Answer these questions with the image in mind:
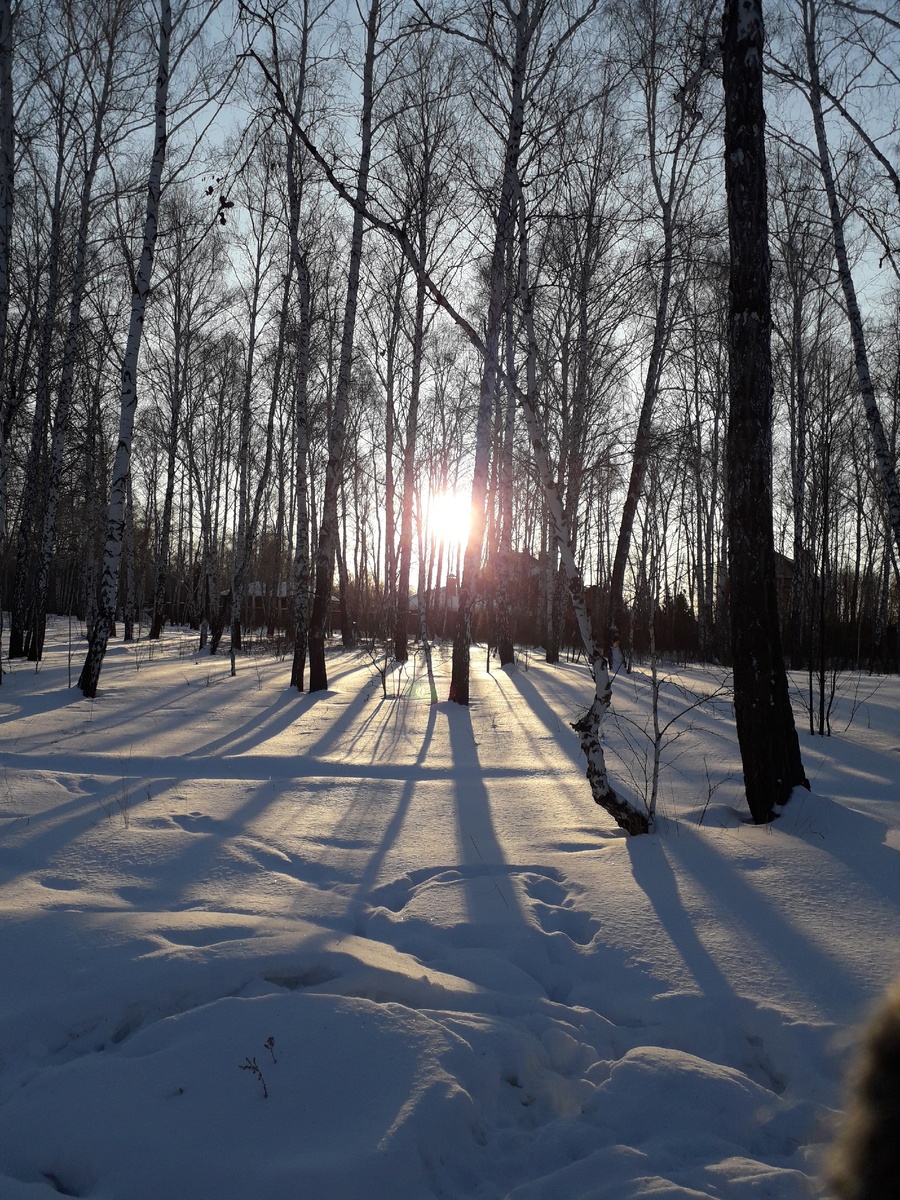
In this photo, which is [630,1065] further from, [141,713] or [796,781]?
[141,713]

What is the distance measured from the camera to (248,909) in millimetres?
2779

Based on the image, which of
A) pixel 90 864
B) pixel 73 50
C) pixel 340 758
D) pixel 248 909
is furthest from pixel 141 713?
pixel 73 50

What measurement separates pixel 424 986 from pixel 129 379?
804 centimetres

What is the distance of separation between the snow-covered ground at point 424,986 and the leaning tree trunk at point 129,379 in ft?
13.3

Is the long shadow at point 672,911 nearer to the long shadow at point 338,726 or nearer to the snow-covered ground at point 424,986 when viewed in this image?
the snow-covered ground at point 424,986

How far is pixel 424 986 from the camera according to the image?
7.41 feet

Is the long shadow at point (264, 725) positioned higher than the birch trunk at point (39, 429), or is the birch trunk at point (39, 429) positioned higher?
the birch trunk at point (39, 429)

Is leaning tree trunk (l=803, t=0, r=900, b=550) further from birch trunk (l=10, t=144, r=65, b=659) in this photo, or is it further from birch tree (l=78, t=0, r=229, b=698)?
birch trunk (l=10, t=144, r=65, b=659)

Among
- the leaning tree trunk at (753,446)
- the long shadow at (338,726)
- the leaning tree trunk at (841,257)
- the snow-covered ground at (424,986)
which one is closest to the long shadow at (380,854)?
the snow-covered ground at (424,986)

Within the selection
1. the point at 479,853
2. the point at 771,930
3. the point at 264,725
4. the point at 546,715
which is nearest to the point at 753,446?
the point at 771,930

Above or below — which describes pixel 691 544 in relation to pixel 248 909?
above

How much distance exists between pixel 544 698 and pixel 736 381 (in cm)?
615

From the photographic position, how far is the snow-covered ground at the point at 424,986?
5.32ft

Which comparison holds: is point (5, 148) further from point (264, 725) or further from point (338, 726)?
point (338, 726)
